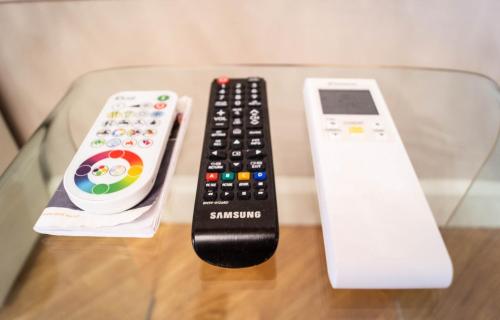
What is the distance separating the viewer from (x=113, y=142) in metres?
0.36

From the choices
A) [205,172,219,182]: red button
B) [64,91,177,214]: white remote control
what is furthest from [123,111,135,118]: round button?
[205,172,219,182]: red button

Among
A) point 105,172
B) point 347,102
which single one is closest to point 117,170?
point 105,172

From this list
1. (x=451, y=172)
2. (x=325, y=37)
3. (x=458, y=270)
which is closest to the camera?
(x=458, y=270)

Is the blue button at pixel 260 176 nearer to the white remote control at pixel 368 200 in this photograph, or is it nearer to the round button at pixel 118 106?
the white remote control at pixel 368 200

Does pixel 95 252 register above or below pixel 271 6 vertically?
below

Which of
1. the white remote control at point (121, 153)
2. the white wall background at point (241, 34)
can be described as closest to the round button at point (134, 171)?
the white remote control at point (121, 153)

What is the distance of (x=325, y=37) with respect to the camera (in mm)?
505

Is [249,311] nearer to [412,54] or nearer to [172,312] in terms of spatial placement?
[172,312]

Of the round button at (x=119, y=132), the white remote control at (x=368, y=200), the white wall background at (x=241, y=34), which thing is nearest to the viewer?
the white remote control at (x=368, y=200)

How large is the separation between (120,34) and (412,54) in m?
0.39

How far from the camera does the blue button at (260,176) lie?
0.33 meters

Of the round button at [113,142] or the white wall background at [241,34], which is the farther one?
the white wall background at [241,34]

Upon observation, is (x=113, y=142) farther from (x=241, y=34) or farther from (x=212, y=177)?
(x=241, y=34)

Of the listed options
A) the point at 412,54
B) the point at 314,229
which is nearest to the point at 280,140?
the point at 314,229
